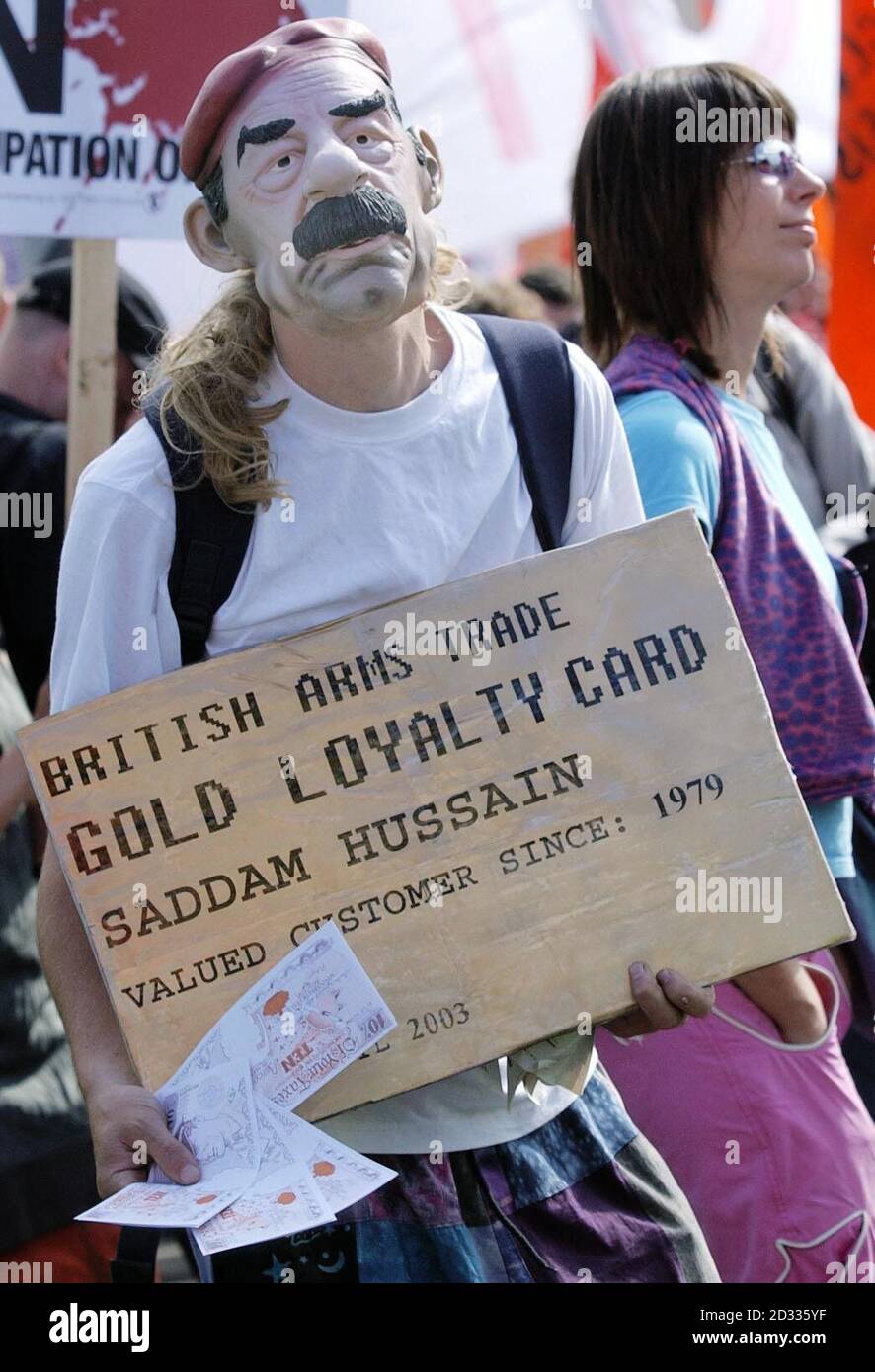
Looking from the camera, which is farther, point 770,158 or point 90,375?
point 90,375

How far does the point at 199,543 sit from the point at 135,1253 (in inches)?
29.9

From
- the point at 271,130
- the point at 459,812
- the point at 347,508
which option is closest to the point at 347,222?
the point at 271,130

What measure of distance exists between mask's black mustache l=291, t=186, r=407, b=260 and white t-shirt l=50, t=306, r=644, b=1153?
165mm

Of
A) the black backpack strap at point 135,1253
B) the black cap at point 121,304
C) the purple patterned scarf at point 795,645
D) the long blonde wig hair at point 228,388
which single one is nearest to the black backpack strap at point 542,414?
the long blonde wig hair at point 228,388

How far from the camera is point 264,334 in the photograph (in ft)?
7.23

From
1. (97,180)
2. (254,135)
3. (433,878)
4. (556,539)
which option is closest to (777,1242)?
(433,878)

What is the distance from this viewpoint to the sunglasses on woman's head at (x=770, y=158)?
280cm

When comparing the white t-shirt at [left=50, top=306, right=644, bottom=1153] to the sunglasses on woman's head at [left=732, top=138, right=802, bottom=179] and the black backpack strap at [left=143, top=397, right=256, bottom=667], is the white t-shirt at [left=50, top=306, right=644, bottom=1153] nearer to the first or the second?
the black backpack strap at [left=143, top=397, right=256, bottom=667]

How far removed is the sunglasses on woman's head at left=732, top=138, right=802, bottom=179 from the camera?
2801 mm

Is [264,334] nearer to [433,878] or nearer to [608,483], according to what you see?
[608,483]

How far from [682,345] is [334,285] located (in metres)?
0.90

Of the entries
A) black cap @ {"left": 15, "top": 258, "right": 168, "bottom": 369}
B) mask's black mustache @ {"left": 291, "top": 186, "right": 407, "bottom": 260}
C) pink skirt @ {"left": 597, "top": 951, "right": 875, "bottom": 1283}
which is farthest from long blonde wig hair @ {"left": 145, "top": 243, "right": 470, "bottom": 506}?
black cap @ {"left": 15, "top": 258, "right": 168, "bottom": 369}

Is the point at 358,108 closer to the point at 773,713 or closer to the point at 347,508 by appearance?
the point at 347,508

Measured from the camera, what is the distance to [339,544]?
2074 millimetres
